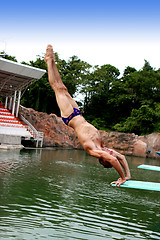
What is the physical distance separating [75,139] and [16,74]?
853cm

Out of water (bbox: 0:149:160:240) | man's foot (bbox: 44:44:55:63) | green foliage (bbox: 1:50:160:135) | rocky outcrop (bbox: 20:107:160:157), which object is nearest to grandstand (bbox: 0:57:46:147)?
rocky outcrop (bbox: 20:107:160:157)

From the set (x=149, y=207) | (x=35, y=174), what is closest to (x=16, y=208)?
(x=149, y=207)

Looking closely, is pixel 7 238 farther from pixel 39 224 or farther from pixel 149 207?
pixel 149 207

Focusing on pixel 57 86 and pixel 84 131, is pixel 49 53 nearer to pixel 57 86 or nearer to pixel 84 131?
pixel 57 86

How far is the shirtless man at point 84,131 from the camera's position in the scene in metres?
3.95

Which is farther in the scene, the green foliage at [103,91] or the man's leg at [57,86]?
the green foliage at [103,91]

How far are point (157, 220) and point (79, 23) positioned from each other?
16.4ft

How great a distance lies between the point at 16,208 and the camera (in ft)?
15.9

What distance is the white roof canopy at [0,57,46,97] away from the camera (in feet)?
63.7

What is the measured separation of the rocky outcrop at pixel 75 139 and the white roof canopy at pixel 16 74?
2781 mm

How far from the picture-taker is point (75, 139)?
81.9 ft

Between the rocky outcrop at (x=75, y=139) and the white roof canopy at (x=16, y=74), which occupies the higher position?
the white roof canopy at (x=16, y=74)

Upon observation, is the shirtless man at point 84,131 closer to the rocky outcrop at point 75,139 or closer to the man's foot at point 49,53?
the man's foot at point 49,53

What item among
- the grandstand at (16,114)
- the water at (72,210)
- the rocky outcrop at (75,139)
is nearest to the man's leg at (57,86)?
the water at (72,210)
